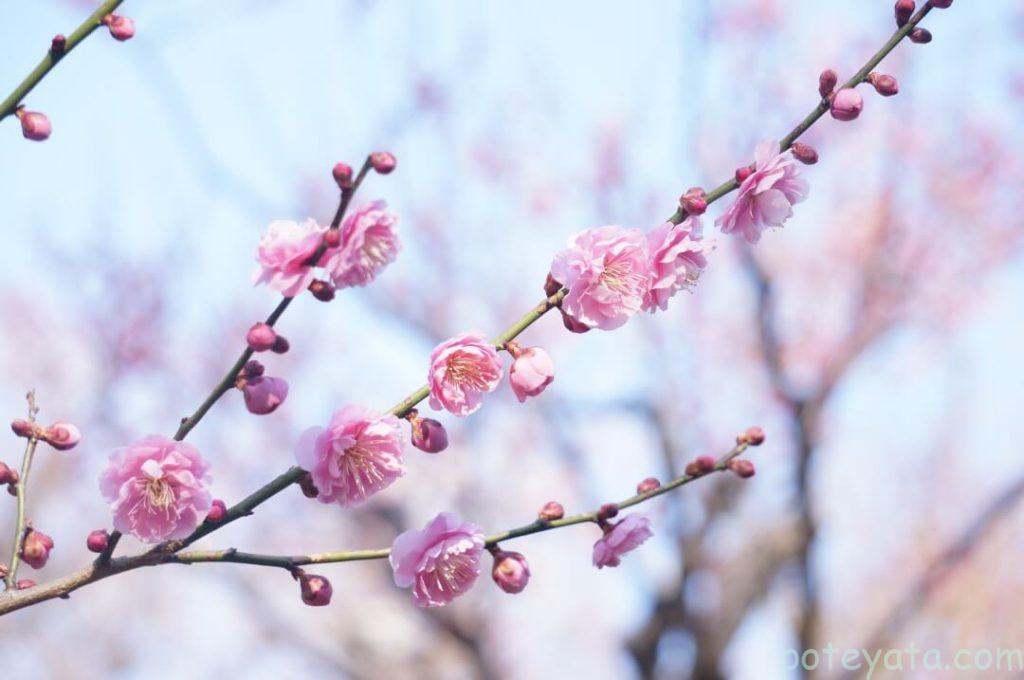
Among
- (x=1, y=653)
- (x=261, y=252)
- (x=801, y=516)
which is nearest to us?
(x=261, y=252)

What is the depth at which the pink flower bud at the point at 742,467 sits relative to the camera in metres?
1.20

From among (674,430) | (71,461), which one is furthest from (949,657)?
(71,461)

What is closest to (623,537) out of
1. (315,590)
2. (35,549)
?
(315,590)

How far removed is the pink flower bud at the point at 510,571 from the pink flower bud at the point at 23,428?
621 mm

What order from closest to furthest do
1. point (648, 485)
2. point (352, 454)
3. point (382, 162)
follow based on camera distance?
point (382, 162), point (352, 454), point (648, 485)

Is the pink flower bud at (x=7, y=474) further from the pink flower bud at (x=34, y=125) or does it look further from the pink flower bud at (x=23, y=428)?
the pink flower bud at (x=34, y=125)

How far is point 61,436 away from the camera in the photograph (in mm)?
1159

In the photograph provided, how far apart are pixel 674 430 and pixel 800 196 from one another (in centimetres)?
444

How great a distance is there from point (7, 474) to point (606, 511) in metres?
0.77

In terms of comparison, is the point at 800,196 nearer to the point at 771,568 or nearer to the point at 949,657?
the point at 771,568

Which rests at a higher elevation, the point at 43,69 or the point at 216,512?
the point at 43,69

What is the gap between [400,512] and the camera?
6645 millimetres

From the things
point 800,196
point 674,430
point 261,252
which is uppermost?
point 674,430

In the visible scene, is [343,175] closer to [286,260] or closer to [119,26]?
[286,260]
